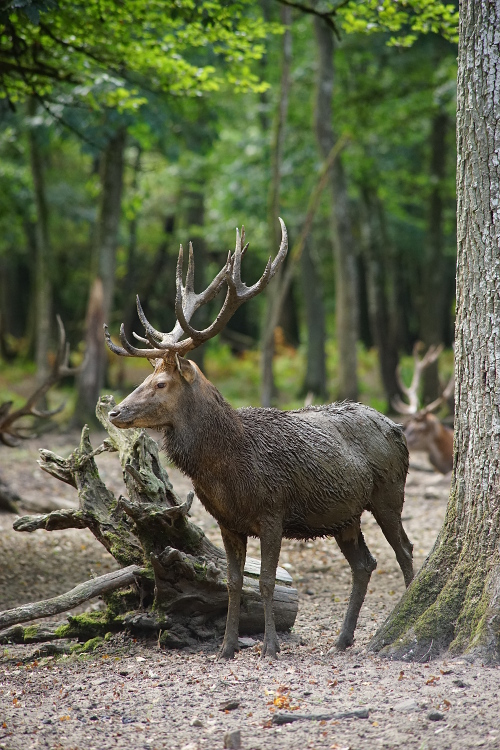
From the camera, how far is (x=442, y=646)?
17.8 feet

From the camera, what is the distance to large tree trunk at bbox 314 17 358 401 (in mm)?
17703

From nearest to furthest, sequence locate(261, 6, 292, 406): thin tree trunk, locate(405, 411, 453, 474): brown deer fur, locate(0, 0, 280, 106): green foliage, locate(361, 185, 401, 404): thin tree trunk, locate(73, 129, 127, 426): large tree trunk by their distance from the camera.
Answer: locate(0, 0, 280, 106): green foliage < locate(405, 411, 453, 474): brown deer fur < locate(261, 6, 292, 406): thin tree trunk < locate(73, 129, 127, 426): large tree trunk < locate(361, 185, 401, 404): thin tree trunk

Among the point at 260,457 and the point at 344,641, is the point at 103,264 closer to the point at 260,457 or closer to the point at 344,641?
the point at 260,457

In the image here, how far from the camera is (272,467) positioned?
6285mm

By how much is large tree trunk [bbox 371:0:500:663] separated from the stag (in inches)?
35.7

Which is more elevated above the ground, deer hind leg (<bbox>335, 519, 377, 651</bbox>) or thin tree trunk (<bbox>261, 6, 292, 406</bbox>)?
thin tree trunk (<bbox>261, 6, 292, 406</bbox>)

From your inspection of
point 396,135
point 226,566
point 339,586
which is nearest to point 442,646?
point 226,566

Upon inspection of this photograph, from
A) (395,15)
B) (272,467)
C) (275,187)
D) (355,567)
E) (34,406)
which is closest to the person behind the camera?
(272,467)

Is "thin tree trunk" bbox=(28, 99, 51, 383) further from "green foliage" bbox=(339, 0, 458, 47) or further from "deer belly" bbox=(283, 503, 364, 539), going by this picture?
"deer belly" bbox=(283, 503, 364, 539)

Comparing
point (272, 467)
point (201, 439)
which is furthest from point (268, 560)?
point (201, 439)

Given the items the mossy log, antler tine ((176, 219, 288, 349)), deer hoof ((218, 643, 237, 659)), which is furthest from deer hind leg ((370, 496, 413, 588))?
antler tine ((176, 219, 288, 349))

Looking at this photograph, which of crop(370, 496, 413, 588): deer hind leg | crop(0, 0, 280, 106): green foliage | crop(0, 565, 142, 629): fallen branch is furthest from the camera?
crop(0, 0, 280, 106): green foliage

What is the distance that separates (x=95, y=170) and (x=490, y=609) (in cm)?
2341

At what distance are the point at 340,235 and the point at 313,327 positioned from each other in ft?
20.2
